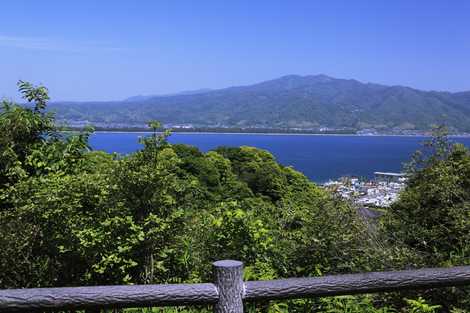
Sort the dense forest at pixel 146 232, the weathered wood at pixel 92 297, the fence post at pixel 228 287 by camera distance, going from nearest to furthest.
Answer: the weathered wood at pixel 92 297, the fence post at pixel 228 287, the dense forest at pixel 146 232

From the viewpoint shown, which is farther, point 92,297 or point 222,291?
point 222,291

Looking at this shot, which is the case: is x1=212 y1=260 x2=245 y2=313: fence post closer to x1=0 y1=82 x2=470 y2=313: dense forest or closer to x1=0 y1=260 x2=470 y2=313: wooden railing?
x1=0 y1=260 x2=470 y2=313: wooden railing

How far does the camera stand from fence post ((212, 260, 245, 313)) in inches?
101

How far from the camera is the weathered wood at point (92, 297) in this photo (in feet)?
7.88

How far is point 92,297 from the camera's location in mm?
2434

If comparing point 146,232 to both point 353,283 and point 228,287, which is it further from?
point 353,283

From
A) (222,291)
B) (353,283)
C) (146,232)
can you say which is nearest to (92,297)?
(222,291)

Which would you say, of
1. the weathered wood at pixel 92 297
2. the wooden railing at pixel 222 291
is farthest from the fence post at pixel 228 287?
the weathered wood at pixel 92 297

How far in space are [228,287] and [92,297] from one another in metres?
0.68

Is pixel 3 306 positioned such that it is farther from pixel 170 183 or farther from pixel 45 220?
pixel 170 183

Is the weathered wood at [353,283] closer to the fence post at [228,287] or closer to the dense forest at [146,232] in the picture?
the fence post at [228,287]

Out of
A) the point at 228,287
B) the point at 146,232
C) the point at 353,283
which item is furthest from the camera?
the point at 146,232

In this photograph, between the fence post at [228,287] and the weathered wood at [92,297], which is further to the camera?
the fence post at [228,287]

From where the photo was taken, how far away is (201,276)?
4.65 meters
